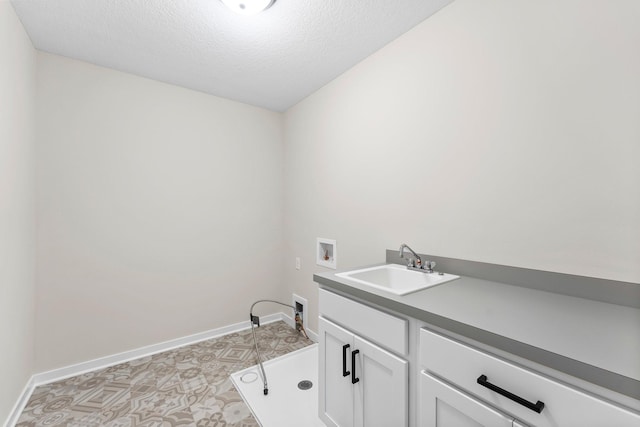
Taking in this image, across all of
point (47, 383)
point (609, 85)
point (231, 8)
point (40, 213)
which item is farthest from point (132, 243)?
point (609, 85)

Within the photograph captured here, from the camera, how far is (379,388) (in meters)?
1.13

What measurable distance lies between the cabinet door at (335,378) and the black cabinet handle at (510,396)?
0.60 meters

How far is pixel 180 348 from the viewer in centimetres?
246

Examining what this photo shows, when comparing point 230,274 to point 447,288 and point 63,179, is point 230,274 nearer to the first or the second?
point 63,179

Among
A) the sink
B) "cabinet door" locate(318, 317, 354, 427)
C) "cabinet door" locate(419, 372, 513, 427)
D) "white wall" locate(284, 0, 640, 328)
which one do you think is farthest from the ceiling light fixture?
"cabinet door" locate(419, 372, 513, 427)

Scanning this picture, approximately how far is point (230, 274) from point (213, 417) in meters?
1.34

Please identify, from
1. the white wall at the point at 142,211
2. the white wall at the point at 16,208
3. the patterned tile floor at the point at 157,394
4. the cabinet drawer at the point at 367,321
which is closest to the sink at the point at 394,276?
the cabinet drawer at the point at 367,321

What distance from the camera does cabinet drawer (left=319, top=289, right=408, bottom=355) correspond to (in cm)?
104

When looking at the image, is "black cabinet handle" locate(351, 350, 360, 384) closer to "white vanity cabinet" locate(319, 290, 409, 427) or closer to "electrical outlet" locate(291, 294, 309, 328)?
"white vanity cabinet" locate(319, 290, 409, 427)

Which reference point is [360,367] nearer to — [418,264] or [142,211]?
[418,264]

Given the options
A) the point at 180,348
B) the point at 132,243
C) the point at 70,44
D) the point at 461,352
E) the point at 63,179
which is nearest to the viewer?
the point at 461,352

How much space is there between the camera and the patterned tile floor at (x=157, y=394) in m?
1.59

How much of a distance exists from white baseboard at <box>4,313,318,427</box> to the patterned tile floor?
0.04 metres

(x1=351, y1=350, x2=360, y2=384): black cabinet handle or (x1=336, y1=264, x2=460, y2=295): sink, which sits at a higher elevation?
(x1=336, y1=264, x2=460, y2=295): sink
